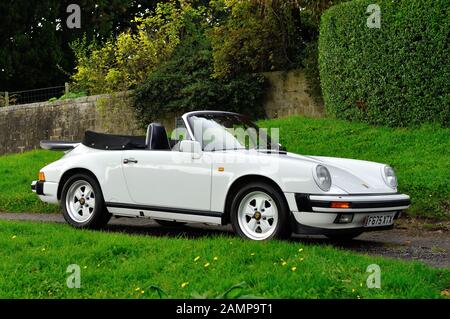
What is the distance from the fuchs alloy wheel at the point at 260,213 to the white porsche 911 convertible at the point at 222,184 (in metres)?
0.01

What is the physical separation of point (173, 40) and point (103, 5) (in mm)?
13034

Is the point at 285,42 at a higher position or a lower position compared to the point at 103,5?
lower

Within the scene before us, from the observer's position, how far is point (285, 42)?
63.1 feet

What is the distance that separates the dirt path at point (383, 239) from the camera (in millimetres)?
7660

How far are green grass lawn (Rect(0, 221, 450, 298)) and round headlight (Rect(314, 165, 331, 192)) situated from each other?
72cm

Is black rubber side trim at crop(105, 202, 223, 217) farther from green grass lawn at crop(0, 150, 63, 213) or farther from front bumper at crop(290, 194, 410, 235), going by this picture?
green grass lawn at crop(0, 150, 63, 213)

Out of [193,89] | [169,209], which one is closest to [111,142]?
[169,209]

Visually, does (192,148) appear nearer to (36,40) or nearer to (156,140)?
(156,140)

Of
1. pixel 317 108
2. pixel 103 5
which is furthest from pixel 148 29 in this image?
A: pixel 103 5

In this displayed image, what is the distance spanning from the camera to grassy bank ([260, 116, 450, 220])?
10.7 metres

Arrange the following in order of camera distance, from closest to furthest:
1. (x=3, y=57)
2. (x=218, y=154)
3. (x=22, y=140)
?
(x=218, y=154) → (x=22, y=140) → (x=3, y=57)

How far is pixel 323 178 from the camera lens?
749 centimetres


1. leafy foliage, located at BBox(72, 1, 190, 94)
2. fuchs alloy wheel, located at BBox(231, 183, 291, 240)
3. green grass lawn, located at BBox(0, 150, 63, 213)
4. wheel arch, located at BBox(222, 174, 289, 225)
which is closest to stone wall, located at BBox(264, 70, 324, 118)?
leafy foliage, located at BBox(72, 1, 190, 94)
